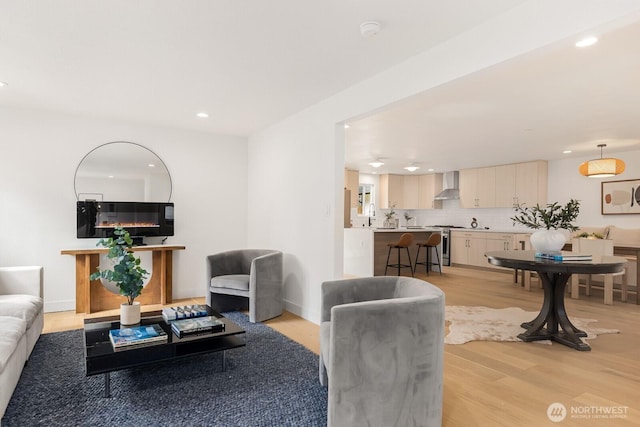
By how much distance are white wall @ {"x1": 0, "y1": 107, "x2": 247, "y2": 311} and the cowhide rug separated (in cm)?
348

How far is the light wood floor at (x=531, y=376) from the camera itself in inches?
91.4

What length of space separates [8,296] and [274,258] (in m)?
2.44

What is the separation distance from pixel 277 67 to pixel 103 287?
11.7 ft

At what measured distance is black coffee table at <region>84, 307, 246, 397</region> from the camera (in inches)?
92.7

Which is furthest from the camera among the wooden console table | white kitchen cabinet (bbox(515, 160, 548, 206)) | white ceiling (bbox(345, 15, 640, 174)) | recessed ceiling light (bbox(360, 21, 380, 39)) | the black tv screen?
white kitchen cabinet (bbox(515, 160, 548, 206))

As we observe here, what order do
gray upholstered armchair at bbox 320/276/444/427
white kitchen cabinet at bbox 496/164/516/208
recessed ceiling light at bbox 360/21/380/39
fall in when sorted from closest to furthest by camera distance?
gray upholstered armchair at bbox 320/276/444/427, recessed ceiling light at bbox 360/21/380/39, white kitchen cabinet at bbox 496/164/516/208

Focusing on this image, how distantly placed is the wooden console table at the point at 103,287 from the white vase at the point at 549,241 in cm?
423

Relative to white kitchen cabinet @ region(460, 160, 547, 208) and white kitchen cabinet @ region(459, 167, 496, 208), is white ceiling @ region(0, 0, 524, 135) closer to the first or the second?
white kitchen cabinet @ region(460, 160, 547, 208)

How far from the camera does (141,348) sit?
8.28ft

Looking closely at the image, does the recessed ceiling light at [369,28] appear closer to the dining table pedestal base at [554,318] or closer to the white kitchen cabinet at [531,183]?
the dining table pedestal base at [554,318]

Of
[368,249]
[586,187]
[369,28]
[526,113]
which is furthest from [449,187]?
[369,28]

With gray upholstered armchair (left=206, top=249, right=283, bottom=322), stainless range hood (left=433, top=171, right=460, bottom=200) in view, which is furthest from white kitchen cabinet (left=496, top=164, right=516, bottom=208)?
gray upholstered armchair (left=206, top=249, right=283, bottom=322)

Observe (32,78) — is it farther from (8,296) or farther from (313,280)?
(313,280)

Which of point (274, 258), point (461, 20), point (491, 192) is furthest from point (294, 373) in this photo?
point (491, 192)
